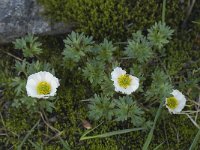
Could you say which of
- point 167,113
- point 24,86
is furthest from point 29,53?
point 167,113

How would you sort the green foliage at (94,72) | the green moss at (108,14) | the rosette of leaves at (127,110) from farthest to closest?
the green moss at (108,14), the green foliage at (94,72), the rosette of leaves at (127,110)

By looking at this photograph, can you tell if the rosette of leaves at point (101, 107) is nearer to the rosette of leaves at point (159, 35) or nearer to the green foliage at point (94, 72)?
the green foliage at point (94, 72)

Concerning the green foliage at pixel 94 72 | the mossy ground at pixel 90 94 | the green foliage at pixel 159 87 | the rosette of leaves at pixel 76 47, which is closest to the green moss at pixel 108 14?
the mossy ground at pixel 90 94

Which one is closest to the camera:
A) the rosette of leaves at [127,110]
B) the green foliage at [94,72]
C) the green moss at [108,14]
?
the rosette of leaves at [127,110]

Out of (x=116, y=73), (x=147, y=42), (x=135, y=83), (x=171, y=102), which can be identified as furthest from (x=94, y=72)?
(x=171, y=102)

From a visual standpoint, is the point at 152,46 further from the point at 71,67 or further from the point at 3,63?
the point at 3,63
